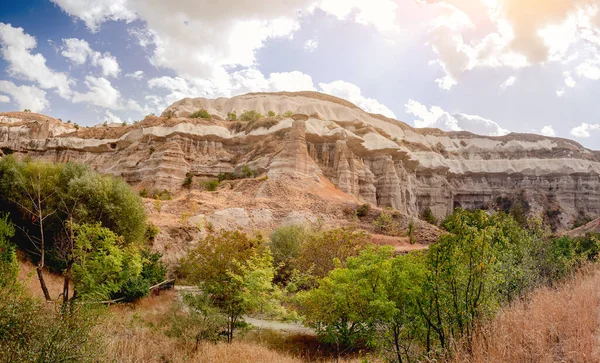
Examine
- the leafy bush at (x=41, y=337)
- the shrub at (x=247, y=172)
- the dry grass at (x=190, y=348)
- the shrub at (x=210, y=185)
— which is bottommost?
the dry grass at (x=190, y=348)

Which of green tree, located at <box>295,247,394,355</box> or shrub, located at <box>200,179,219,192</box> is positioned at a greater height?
shrub, located at <box>200,179,219,192</box>

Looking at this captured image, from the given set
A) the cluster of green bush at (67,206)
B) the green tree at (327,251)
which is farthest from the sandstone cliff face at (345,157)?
the green tree at (327,251)

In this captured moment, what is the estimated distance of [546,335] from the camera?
4547 millimetres

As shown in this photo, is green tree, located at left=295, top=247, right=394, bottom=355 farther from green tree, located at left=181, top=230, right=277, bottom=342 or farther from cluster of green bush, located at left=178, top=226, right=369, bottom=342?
green tree, located at left=181, top=230, right=277, bottom=342

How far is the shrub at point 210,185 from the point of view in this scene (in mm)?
39250

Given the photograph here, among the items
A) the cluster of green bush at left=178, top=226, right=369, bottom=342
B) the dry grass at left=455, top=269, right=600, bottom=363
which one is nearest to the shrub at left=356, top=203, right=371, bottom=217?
the cluster of green bush at left=178, top=226, right=369, bottom=342

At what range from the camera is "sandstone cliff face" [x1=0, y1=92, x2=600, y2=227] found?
138 feet

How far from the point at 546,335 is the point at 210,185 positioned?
37661 mm

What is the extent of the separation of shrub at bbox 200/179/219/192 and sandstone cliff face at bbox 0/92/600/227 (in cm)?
223

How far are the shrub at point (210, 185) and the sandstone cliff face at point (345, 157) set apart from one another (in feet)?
7.30

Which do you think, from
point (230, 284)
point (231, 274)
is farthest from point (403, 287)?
point (230, 284)

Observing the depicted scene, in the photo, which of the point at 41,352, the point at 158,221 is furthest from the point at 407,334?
the point at 158,221

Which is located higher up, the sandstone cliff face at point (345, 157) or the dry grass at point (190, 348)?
the sandstone cliff face at point (345, 157)

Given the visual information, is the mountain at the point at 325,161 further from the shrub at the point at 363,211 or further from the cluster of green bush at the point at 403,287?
the cluster of green bush at the point at 403,287
